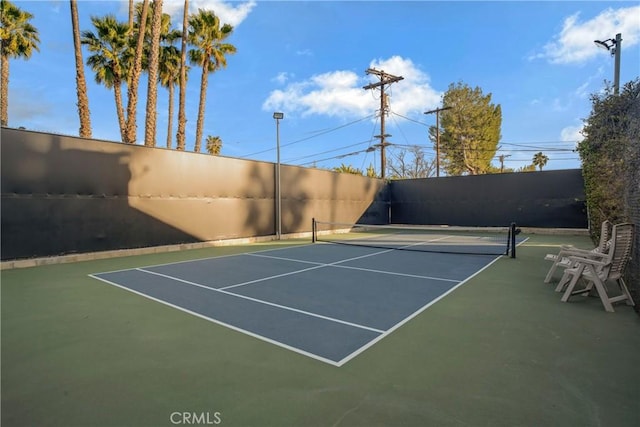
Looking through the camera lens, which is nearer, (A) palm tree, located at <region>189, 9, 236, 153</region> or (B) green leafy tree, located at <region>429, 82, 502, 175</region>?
(A) palm tree, located at <region>189, 9, 236, 153</region>

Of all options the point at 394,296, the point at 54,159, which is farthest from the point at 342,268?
the point at 54,159

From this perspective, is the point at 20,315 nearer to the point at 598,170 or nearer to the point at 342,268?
the point at 342,268

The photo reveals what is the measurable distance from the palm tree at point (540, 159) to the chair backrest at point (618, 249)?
4401cm

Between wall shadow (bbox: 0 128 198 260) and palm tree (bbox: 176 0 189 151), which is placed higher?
palm tree (bbox: 176 0 189 151)

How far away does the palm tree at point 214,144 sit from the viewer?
1384 inches

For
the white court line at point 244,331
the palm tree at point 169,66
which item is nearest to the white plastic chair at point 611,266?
the white court line at point 244,331

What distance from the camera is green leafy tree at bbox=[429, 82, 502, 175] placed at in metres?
28.1

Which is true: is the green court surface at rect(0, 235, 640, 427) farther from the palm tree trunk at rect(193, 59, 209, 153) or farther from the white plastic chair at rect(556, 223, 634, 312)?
the palm tree trunk at rect(193, 59, 209, 153)

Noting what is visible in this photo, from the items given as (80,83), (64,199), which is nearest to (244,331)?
(64,199)

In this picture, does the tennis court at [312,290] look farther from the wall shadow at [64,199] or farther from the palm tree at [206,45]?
the palm tree at [206,45]

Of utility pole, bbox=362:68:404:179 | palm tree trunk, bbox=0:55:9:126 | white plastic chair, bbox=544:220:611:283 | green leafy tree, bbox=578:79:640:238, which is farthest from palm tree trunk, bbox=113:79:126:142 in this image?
Result: green leafy tree, bbox=578:79:640:238

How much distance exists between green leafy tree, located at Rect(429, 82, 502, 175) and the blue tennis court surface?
22.6 m

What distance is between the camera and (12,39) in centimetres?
1577

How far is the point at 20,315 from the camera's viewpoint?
12.7 feet
